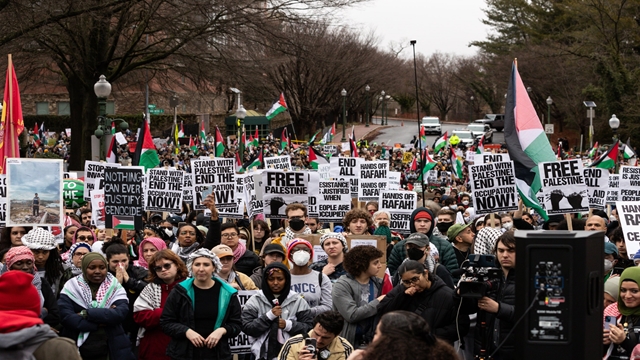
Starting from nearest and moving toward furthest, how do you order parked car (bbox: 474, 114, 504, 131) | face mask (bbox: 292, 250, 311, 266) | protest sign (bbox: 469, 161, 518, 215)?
face mask (bbox: 292, 250, 311, 266)
protest sign (bbox: 469, 161, 518, 215)
parked car (bbox: 474, 114, 504, 131)

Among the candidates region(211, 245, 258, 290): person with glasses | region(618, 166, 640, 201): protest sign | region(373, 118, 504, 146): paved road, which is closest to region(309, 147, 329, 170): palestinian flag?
region(618, 166, 640, 201): protest sign

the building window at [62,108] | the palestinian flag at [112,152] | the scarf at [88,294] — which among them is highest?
the building window at [62,108]

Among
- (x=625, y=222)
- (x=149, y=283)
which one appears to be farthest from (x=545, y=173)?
(x=149, y=283)

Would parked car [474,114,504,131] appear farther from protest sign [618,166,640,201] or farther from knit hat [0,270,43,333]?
knit hat [0,270,43,333]

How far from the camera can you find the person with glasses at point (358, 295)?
7.79m

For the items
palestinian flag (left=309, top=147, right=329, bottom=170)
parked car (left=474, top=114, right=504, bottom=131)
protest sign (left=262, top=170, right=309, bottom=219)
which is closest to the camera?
protest sign (left=262, top=170, right=309, bottom=219)

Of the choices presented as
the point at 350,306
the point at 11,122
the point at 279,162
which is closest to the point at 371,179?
the point at 279,162

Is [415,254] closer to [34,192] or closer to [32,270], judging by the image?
[32,270]

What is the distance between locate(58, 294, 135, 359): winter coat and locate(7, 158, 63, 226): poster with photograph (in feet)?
10.5

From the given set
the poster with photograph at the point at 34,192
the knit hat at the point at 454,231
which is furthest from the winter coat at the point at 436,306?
the poster with photograph at the point at 34,192

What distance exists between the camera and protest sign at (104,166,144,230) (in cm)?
1239

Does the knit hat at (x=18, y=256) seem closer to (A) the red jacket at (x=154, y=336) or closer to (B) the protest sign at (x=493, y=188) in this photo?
(A) the red jacket at (x=154, y=336)

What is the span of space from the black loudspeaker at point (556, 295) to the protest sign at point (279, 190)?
28.4 ft

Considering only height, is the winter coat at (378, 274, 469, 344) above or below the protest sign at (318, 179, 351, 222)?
below
